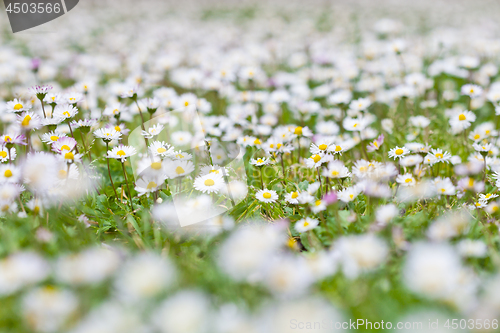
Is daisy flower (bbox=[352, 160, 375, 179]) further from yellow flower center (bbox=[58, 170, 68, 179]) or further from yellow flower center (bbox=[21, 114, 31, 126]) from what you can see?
yellow flower center (bbox=[21, 114, 31, 126])

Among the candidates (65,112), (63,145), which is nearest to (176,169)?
(63,145)

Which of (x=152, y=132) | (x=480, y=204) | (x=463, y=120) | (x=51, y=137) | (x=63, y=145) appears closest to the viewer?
(x=480, y=204)

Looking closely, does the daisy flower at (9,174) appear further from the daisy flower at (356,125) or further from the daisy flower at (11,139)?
the daisy flower at (356,125)

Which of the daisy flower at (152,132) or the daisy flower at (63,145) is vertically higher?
the daisy flower at (63,145)

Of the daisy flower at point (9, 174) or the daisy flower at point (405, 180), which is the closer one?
the daisy flower at point (9, 174)

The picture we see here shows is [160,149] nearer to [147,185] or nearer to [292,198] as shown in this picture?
[147,185]

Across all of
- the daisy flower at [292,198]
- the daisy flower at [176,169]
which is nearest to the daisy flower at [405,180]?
the daisy flower at [292,198]

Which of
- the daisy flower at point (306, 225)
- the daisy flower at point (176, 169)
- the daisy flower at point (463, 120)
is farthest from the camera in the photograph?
the daisy flower at point (463, 120)
